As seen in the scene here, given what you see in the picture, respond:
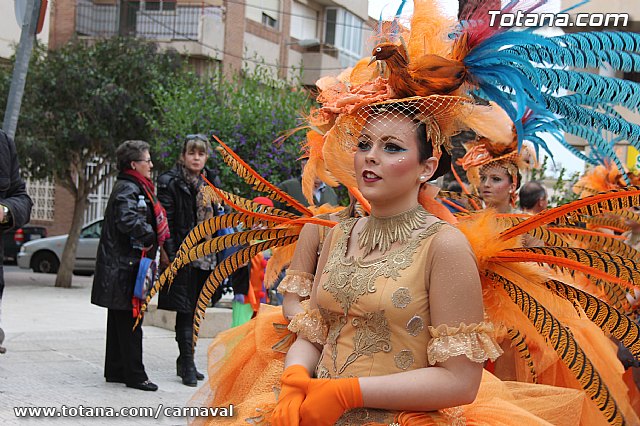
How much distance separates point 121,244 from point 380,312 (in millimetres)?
4746

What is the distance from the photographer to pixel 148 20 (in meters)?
27.3

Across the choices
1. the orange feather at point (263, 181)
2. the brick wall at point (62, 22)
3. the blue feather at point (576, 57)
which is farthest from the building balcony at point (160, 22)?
the blue feather at point (576, 57)

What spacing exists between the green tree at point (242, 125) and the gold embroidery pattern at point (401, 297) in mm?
10938

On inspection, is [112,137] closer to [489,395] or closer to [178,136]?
[178,136]

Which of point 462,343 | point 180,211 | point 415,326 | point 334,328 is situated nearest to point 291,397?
point 334,328

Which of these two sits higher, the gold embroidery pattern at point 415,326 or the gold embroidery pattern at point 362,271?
the gold embroidery pattern at point 362,271

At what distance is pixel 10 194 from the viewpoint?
581 cm

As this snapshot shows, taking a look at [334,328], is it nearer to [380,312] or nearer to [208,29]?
[380,312]

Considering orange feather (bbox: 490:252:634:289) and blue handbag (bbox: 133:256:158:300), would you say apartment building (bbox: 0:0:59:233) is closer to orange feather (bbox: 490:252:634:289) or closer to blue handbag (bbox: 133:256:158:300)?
Result: blue handbag (bbox: 133:256:158:300)

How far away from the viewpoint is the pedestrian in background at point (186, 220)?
284 inches

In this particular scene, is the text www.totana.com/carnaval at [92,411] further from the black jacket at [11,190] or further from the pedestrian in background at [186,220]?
the pedestrian in background at [186,220]

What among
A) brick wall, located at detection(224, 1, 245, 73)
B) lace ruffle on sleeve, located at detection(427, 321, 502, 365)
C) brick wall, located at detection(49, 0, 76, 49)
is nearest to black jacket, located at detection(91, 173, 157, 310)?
lace ruffle on sleeve, located at detection(427, 321, 502, 365)

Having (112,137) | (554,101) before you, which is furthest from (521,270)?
(112,137)

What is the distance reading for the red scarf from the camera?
704 centimetres
